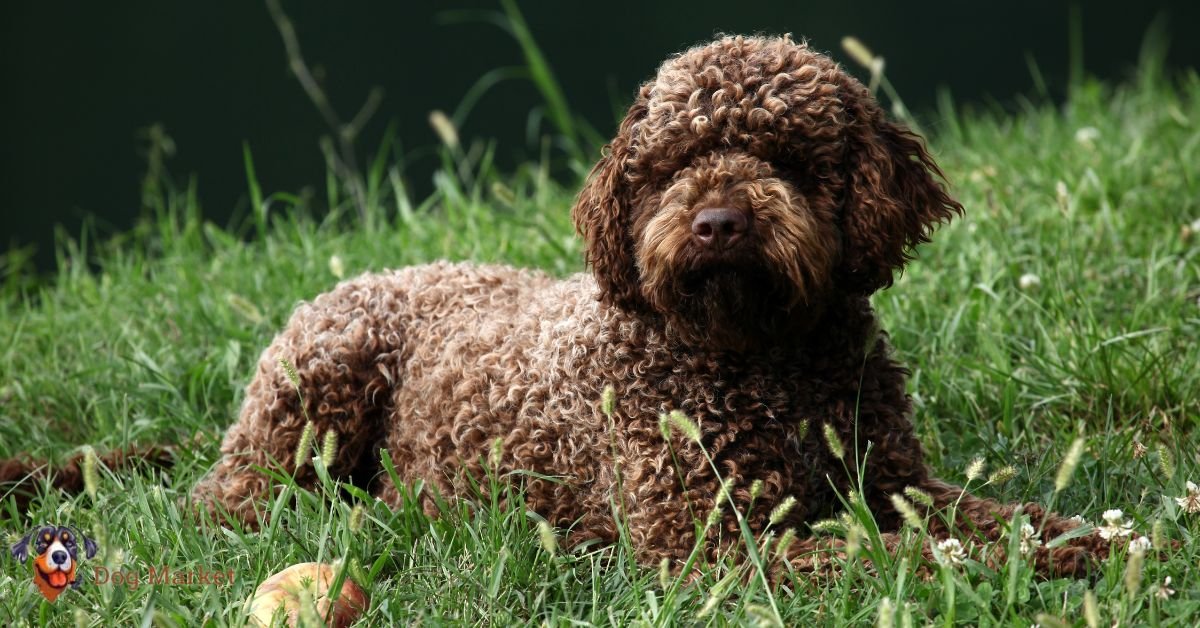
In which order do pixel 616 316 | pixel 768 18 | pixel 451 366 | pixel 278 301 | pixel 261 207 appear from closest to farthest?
pixel 616 316, pixel 451 366, pixel 278 301, pixel 261 207, pixel 768 18

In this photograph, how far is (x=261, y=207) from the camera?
545 cm

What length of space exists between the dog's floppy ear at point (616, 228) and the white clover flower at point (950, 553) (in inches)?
35.3

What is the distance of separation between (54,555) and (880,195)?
1989 mm

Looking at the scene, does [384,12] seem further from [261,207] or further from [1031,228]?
[1031,228]

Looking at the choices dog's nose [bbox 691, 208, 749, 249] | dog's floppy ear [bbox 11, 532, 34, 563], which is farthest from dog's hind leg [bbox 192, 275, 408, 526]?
dog's nose [bbox 691, 208, 749, 249]

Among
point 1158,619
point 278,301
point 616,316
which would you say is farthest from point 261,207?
point 1158,619

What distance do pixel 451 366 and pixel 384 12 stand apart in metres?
6.87

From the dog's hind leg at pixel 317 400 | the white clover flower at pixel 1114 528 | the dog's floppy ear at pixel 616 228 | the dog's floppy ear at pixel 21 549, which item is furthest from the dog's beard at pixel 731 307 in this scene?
the dog's floppy ear at pixel 21 549

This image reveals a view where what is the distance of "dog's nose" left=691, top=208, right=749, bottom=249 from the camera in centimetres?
299

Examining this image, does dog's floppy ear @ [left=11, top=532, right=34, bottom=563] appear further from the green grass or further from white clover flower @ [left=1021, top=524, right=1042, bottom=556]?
white clover flower @ [left=1021, top=524, right=1042, bottom=556]

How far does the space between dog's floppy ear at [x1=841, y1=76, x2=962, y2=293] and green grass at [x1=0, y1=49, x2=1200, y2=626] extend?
0.59 metres

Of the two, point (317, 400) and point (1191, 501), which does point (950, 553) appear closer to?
point (1191, 501)

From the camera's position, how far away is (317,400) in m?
3.92

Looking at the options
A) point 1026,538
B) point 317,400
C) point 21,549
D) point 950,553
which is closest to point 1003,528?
point 1026,538
